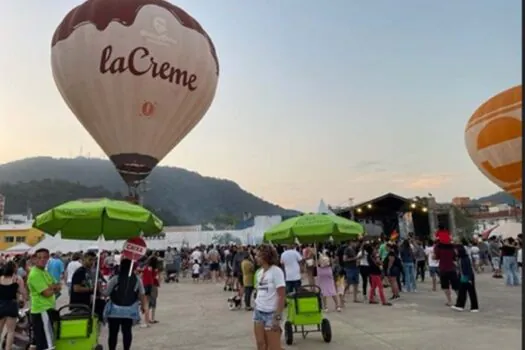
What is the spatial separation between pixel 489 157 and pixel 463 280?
22.7 feet

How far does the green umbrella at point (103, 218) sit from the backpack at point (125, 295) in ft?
3.09

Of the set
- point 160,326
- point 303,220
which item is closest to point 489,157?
point 303,220

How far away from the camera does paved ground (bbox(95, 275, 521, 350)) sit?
721 cm

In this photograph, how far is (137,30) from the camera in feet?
58.5

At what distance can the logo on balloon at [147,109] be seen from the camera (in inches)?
712

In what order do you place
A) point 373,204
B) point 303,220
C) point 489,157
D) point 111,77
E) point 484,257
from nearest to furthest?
point 303,220 < point 489,157 < point 111,77 < point 484,257 < point 373,204

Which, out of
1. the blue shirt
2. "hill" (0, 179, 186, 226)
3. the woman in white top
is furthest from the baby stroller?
"hill" (0, 179, 186, 226)

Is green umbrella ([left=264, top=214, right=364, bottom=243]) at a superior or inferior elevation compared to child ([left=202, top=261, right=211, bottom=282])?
superior

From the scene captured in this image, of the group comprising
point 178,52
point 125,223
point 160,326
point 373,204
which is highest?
point 178,52

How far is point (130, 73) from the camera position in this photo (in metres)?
17.7

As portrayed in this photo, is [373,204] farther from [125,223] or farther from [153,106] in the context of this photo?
[125,223]

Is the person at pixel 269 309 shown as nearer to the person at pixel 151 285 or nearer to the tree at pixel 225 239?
the person at pixel 151 285

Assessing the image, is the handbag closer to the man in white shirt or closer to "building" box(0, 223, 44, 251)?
the man in white shirt

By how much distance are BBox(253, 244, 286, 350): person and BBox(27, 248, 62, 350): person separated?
9.10ft
